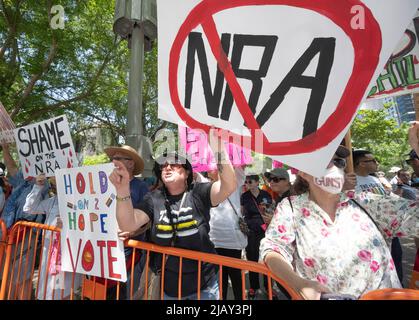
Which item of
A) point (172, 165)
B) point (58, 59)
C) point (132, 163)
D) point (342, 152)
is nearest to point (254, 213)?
point (132, 163)

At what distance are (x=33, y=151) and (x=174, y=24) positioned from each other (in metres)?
2.27

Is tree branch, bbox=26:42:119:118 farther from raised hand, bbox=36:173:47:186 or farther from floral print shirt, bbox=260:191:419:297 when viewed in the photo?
floral print shirt, bbox=260:191:419:297

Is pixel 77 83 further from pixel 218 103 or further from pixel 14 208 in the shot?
pixel 218 103

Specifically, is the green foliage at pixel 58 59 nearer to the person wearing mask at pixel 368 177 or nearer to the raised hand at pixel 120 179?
the raised hand at pixel 120 179

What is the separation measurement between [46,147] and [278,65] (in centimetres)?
255

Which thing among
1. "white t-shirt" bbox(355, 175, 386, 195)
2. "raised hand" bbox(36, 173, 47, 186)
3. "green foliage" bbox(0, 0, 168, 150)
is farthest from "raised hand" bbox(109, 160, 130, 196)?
"green foliage" bbox(0, 0, 168, 150)

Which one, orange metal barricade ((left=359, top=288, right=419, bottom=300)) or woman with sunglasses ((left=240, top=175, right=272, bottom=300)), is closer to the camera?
orange metal barricade ((left=359, top=288, right=419, bottom=300))

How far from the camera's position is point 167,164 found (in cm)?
215

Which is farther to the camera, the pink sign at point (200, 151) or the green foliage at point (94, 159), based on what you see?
the green foliage at point (94, 159)

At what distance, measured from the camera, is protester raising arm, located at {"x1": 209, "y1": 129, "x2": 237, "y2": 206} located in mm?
1739

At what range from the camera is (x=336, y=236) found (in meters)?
1.54

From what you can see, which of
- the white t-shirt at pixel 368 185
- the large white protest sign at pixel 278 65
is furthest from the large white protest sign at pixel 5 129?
the white t-shirt at pixel 368 185

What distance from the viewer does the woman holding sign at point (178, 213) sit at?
1908mm

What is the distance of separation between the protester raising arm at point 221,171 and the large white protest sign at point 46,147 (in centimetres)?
160
